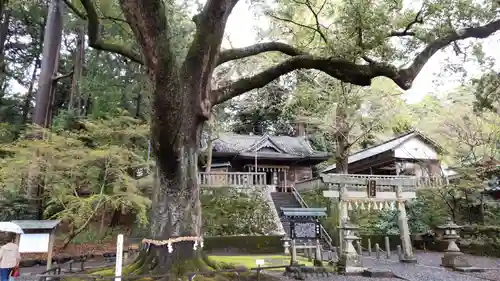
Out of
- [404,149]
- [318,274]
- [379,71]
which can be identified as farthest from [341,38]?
[404,149]

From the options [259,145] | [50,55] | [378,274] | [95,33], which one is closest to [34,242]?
[95,33]

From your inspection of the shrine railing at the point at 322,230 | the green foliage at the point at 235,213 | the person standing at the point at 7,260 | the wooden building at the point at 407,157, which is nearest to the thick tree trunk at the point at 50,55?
the green foliage at the point at 235,213

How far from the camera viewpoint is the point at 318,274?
8.82 metres

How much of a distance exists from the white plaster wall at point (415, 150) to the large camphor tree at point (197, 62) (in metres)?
14.9

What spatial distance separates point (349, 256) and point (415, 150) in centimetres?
1580

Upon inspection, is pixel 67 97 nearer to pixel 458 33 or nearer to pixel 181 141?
pixel 181 141

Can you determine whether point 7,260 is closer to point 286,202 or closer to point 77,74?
point 77,74

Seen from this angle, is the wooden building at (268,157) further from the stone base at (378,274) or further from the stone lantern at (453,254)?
the stone base at (378,274)

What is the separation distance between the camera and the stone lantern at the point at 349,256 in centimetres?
931

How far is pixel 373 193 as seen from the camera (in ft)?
38.1

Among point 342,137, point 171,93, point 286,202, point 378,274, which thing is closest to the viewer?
point 171,93

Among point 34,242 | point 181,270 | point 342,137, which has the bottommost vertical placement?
point 181,270

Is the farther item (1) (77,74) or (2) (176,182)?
(1) (77,74)

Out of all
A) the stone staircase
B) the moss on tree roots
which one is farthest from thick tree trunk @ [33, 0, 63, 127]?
the stone staircase
